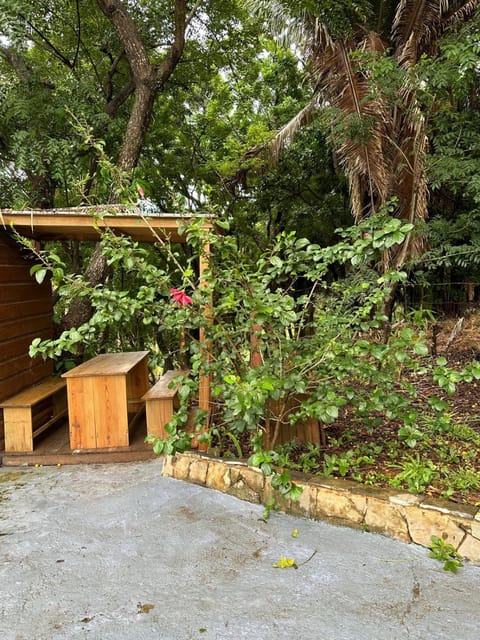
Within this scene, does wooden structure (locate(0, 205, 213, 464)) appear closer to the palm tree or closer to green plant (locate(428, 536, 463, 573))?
green plant (locate(428, 536, 463, 573))

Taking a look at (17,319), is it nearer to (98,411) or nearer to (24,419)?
(24,419)

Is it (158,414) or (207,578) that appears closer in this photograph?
(207,578)

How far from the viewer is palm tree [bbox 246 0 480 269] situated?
4762 millimetres

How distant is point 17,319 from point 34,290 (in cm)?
53

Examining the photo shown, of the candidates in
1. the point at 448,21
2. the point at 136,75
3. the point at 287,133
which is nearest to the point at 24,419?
the point at 136,75

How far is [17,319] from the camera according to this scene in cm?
419

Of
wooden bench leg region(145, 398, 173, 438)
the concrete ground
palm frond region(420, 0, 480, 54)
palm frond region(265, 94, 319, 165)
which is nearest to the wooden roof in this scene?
wooden bench leg region(145, 398, 173, 438)

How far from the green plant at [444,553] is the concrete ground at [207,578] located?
4cm

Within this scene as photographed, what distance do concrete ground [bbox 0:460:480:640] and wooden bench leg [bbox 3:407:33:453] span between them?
0.92 metres

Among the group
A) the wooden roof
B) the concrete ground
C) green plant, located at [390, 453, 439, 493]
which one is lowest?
the concrete ground

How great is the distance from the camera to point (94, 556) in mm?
2250

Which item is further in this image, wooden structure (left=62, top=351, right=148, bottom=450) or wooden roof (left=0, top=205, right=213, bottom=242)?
wooden structure (left=62, top=351, right=148, bottom=450)

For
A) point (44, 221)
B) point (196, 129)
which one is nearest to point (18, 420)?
point (44, 221)

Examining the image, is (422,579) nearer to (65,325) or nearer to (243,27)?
(65,325)
